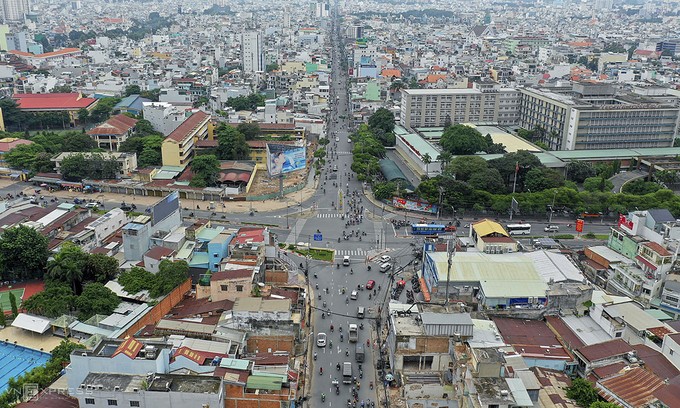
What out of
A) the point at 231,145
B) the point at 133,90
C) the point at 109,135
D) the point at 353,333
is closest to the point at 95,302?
the point at 353,333

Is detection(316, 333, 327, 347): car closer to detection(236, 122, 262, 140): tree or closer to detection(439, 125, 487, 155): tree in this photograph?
detection(439, 125, 487, 155): tree

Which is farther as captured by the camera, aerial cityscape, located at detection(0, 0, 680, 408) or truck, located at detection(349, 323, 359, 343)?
truck, located at detection(349, 323, 359, 343)


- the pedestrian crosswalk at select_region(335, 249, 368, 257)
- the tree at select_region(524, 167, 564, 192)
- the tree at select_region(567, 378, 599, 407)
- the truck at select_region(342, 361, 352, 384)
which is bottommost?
the truck at select_region(342, 361, 352, 384)

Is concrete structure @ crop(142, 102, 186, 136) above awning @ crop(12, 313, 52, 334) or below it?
above

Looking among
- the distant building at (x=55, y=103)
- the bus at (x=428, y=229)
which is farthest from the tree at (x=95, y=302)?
the distant building at (x=55, y=103)

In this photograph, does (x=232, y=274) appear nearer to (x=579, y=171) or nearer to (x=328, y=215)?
(x=328, y=215)

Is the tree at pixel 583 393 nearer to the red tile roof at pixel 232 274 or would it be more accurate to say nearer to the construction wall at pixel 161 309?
the red tile roof at pixel 232 274

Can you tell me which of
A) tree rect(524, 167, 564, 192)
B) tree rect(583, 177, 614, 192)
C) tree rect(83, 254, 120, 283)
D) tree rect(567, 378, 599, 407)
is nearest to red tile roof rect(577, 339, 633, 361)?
tree rect(567, 378, 599, 407)

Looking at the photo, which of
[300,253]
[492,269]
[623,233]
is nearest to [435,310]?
[492,269]
